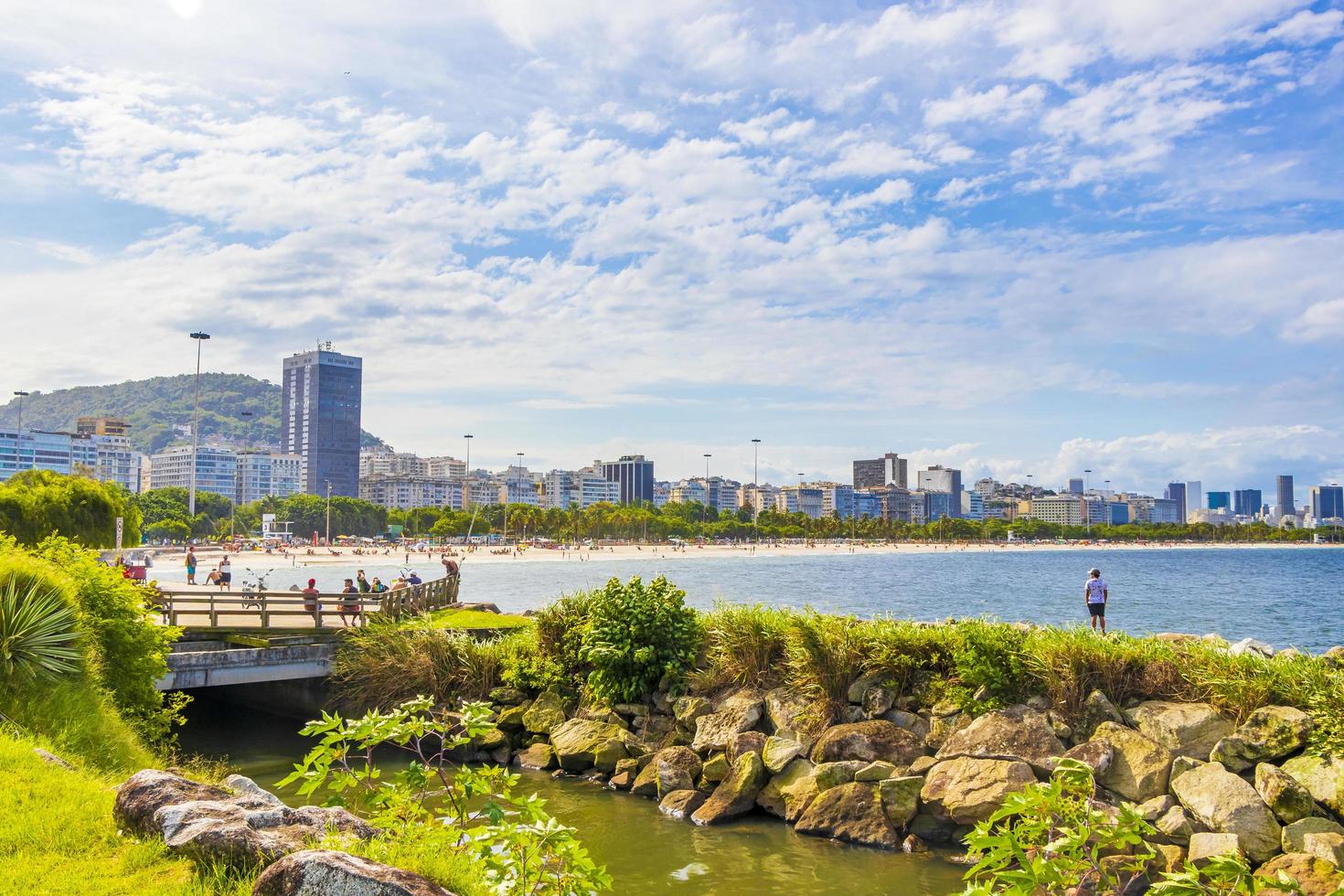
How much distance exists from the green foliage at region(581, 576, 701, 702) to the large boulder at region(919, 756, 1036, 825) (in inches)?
266

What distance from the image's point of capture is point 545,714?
2159 centimetres

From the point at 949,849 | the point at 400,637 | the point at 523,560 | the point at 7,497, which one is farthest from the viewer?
the point at 523,560

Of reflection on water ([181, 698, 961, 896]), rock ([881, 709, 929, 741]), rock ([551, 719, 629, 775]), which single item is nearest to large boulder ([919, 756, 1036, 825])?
reflection on water ([181, 698, 961, 896])

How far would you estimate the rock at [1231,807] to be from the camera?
1309 cm

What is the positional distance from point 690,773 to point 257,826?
37.6ft

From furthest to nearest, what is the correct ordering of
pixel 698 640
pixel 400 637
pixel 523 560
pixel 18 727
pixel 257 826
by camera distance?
1. pixel 523 560
2. pixel 400 637
3. pixel 698 640
4. pixel 18 727
5. pixel 257 826

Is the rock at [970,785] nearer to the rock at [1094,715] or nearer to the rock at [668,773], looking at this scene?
the rock at [1094,715]

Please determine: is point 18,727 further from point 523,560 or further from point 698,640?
point 523,560

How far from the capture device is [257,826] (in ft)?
25.0

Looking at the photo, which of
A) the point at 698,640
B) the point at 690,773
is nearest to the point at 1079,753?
the point at 690,773

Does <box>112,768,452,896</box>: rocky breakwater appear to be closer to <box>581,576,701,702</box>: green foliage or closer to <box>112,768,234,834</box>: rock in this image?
<box>112,768,234,834</box>: rock

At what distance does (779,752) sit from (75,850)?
11.8m

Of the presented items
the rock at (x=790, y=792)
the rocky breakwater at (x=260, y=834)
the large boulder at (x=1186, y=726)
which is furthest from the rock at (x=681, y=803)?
the rocky breakwater at (x=260, y=834)

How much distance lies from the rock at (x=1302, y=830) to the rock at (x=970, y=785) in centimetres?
325
